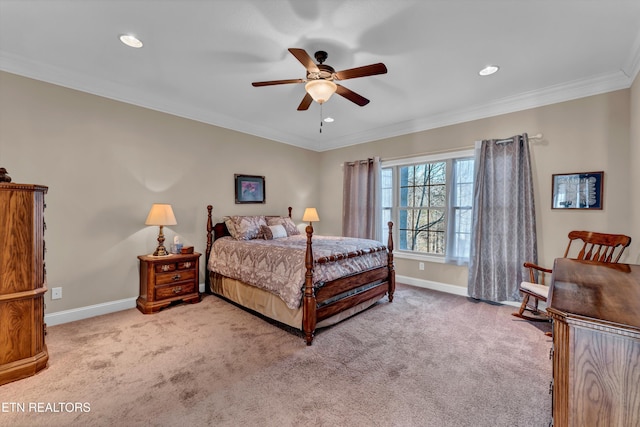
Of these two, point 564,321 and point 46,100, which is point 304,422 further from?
point 46,100

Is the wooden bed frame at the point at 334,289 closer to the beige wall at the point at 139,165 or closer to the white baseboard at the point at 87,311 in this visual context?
the beige wall at the point at 139,165

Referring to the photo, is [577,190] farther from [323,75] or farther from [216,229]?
[216,229]

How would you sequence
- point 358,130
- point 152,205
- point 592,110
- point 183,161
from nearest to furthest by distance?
point 592,110 → point 152,205 → point 183,161 → point 358,130

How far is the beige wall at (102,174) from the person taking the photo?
9.15ft

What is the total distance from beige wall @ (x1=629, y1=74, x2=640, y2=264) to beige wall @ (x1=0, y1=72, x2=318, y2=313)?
4847mm

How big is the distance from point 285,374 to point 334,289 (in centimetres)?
97

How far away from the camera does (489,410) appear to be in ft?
5.67

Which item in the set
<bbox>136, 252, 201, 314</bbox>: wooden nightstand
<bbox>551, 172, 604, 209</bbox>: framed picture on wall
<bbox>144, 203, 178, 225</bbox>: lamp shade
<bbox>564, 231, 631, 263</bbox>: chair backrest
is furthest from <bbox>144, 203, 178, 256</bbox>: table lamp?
<bbox>551, 172, 604, 209</bbox>: framed picture on wall

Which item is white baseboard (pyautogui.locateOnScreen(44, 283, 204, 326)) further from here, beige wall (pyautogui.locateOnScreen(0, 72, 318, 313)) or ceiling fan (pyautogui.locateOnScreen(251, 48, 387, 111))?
ceiling fan (pyautogui.locateOnScreen(251, 48, 387, 111))

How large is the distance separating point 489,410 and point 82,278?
402 centimetres

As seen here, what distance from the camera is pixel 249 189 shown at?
4.63m

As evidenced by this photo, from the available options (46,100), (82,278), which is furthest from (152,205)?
(46,100)

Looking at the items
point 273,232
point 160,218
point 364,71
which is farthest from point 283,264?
point 364,71

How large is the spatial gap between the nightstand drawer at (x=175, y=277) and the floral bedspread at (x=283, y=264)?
352 millimetres
